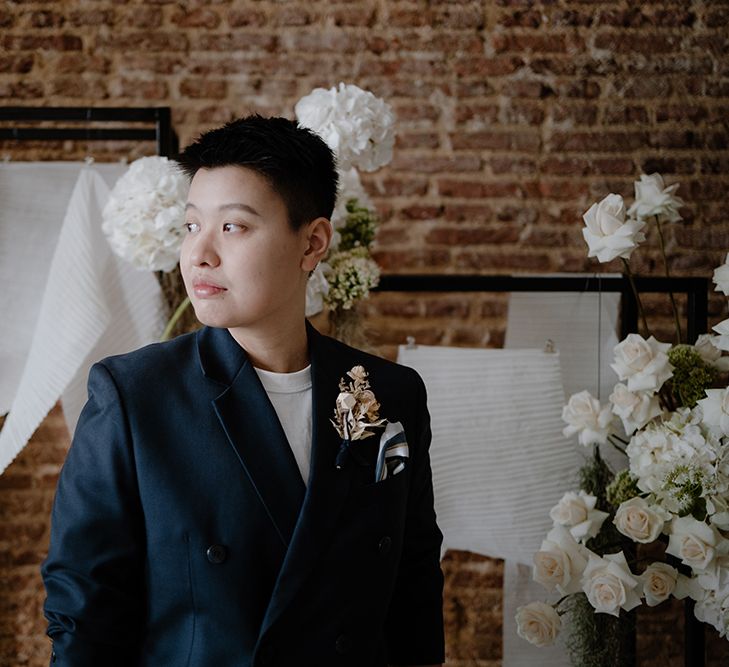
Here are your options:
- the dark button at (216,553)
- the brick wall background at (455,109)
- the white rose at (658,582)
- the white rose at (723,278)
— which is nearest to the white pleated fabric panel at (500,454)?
the brick wall background at (455,109)

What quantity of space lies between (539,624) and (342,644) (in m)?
0.77

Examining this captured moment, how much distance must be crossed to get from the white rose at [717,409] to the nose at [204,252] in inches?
42.7

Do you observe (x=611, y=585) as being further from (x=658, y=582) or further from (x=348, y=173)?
(x=348, y=173)

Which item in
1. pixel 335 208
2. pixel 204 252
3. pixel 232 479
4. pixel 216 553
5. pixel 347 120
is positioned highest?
pixel 347 120

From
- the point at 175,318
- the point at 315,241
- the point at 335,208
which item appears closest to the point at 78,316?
the point at 175,318

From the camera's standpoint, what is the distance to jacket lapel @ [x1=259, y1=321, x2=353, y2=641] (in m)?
1.13

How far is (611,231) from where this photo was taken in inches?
67.7

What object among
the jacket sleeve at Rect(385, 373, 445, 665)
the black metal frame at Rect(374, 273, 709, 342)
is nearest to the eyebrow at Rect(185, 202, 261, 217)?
the jacket sleeve at Rect(385, 373, 445, 665)

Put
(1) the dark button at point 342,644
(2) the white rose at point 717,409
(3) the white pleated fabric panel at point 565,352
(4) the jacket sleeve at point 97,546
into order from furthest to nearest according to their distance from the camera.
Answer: (3) the white pleated fabric panel at point 565,352 → (2) the white rose at point 717,409 → (1) the dark button at point 342,644 → (4) the jacket sleeve at point 97,546

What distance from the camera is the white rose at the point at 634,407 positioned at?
5.64 ft

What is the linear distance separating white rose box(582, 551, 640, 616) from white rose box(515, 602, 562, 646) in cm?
13

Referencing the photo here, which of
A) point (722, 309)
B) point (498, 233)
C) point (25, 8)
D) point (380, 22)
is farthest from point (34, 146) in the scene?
point (722, 309)

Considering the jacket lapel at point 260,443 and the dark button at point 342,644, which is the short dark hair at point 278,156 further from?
the dark button at point 342,644

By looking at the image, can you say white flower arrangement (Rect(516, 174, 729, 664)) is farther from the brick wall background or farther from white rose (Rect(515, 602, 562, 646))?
the brick wall background
